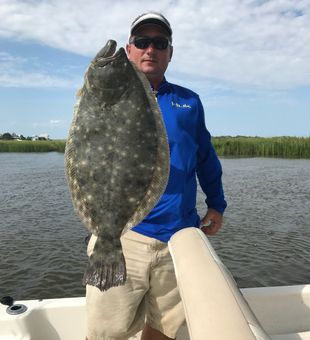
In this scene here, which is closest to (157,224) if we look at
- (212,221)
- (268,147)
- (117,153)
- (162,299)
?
(162,299)

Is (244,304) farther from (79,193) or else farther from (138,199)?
(79,193)

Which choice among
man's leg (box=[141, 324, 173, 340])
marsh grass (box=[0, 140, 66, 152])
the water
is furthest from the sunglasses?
marsh grass (box=[0, 140, 66, 152])

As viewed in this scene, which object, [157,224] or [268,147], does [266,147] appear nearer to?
→ [268,147]

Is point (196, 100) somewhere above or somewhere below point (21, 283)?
above

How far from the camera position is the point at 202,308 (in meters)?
2.07

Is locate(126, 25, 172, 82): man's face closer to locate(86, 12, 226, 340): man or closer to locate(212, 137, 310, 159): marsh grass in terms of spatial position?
locate(86, 12, 226, 340): man

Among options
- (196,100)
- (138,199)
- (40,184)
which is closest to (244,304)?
(138,199)

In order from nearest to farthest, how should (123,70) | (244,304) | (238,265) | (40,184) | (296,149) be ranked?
(244,304)
(123,70)
(238,265)
(40,184)
(296,149)

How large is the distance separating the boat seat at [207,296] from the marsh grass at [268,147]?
109 feet

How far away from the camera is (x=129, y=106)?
2.33 m

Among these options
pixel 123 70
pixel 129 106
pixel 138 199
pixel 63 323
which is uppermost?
pixel 123 70

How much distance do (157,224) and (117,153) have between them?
84 cm

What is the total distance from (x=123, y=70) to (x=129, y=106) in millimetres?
203

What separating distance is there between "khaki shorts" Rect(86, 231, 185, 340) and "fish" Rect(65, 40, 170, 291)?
2.08ft
